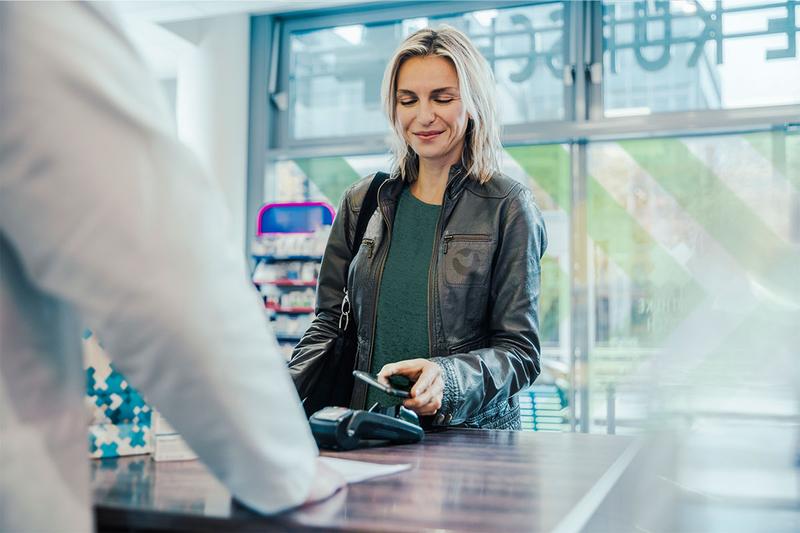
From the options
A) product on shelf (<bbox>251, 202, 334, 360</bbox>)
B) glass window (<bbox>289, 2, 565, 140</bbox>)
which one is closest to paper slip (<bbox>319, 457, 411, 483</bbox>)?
product on shelf (<bbox>251, 202, 334, 360</bbox>)

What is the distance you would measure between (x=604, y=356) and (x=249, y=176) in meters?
2.73

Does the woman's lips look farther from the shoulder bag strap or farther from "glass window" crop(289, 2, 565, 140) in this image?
"glass window" crop(289, 2, 565, 140)

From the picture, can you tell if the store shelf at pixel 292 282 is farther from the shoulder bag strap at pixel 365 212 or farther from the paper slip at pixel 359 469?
the paper slip at pixel 359 469

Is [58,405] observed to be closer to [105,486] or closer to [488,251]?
[105,486]

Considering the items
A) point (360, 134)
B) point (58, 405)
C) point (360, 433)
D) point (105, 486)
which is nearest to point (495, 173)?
point (360, 433)

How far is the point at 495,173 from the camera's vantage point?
→ 1.81m

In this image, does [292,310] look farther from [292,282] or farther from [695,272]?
[695,272]

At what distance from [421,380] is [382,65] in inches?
176

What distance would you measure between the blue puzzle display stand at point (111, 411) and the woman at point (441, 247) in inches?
21.0

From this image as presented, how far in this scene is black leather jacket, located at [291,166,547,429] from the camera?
5.32 ft

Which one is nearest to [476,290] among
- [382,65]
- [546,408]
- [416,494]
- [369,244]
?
[369,244]

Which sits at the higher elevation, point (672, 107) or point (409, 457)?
point (672, 107)

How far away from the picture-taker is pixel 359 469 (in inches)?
41.2

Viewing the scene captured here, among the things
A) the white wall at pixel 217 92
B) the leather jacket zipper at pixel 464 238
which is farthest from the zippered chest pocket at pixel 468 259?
the white wall at pixel 217 92
